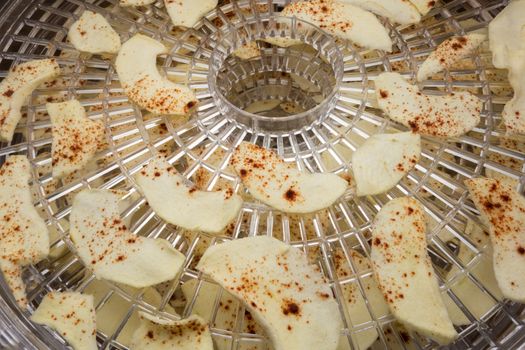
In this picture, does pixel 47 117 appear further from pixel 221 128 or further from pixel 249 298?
pixel 249 298

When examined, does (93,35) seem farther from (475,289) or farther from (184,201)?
(475,289)

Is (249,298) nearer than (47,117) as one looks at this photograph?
Yes

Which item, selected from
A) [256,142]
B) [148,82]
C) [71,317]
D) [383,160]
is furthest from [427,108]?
[71,317]

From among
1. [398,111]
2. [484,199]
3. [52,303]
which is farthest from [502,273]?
[52,303]

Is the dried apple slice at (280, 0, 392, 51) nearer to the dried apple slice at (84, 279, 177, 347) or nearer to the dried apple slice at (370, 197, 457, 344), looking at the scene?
the dried apple slice at (370, 197, 457, 344)

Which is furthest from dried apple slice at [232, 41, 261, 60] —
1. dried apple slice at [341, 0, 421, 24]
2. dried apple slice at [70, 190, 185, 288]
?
dried apple slice at [70, 190, 185, 288]

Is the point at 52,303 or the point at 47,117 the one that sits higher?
the point at 47,117

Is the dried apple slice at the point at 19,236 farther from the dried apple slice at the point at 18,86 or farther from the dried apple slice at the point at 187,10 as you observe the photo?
the dried apple slice at the point at 187,10

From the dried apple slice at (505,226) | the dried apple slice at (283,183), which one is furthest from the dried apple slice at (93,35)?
the dried apple slice at (505,226)

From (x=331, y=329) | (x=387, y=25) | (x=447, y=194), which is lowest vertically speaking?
(x=331, y=329)
